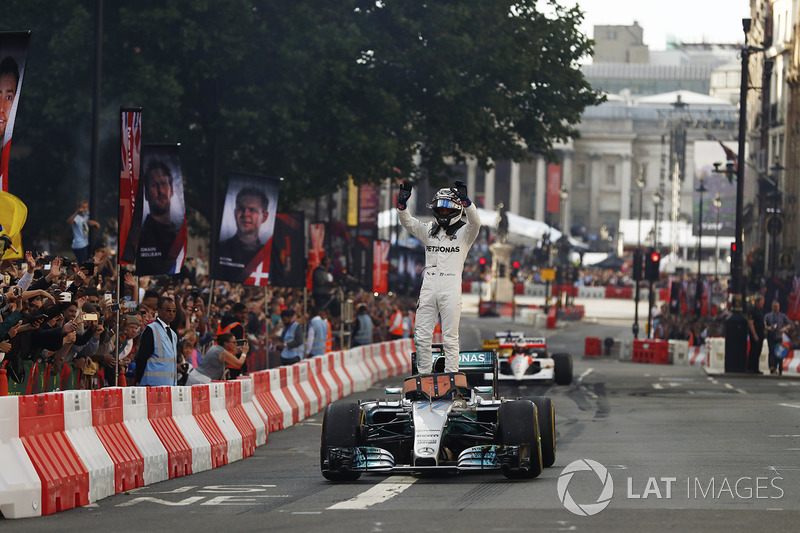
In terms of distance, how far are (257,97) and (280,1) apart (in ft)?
7.54

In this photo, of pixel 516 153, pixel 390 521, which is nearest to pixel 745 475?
pixel 390 521

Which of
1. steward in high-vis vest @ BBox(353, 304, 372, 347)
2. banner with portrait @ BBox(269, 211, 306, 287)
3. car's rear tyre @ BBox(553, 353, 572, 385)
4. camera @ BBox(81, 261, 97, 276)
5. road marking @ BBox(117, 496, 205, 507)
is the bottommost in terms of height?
road marking @ BBox(117, 496, 205, 507)

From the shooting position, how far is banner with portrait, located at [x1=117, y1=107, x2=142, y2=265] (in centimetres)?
1745

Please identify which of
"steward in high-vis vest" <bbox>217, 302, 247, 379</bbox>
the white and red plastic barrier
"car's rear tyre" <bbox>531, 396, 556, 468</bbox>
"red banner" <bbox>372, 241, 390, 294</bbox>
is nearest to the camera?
the white and red plastic barrier

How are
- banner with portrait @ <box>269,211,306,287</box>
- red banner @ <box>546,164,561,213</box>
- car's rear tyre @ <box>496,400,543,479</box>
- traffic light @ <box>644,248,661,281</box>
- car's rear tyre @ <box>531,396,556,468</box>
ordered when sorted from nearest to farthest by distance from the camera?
1. car's rear tyre @ <box>496,400,543,479</box>
2. car's rear tyre @ <box>531,396,556,468</box>
3. banner with portrait @ <box>269,211,306,287</box>
4. traffic light @ <box>644,248,661,281</box>
5. red banner @ <box>546,164,561,213</box>

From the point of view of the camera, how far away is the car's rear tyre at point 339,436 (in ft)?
41.8

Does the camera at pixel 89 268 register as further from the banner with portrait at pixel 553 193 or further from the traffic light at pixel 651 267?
the banner with portrait at pixel 553 193

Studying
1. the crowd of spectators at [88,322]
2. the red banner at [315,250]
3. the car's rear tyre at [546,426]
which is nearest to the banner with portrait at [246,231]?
the crowd of spectators at [88,322]

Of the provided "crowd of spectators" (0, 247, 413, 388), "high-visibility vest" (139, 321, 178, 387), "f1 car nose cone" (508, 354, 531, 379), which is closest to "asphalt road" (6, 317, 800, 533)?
"high-visibility vest" (139, 321, 178, 387)

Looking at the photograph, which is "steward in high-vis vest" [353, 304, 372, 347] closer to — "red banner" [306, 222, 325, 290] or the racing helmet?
"red banner" [306, 222, 325, 290]

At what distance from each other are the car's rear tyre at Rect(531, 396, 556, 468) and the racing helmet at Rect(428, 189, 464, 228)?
5.85 ft

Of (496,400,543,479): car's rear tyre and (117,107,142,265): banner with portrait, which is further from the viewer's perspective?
(117,107,142,265): banner with portrait

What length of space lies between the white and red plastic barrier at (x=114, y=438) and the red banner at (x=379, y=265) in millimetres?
19629

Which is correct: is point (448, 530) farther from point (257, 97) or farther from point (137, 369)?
point (257, 97)
